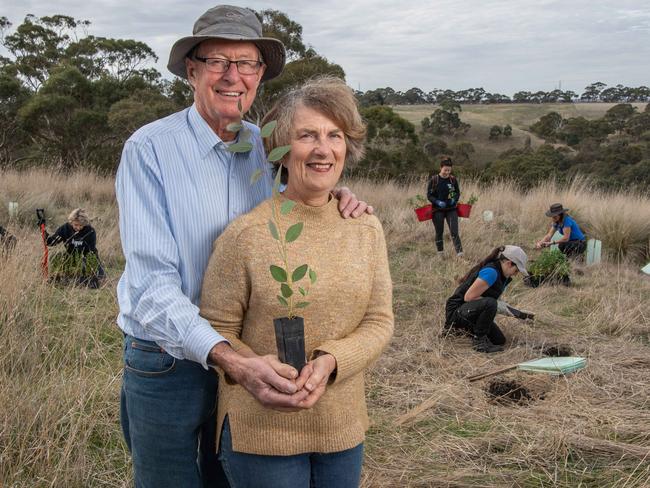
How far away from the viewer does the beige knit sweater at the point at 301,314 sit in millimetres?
1727

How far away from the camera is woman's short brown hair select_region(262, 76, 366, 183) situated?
1.81m

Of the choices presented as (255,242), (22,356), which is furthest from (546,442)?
(22,356)

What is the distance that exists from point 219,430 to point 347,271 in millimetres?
559

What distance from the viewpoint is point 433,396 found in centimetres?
417

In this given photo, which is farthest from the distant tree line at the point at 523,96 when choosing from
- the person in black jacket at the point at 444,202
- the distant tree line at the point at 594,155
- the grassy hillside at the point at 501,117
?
the person in black jacket at the point at 444,202

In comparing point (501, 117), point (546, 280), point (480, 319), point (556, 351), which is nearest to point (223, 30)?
point (480, 319)

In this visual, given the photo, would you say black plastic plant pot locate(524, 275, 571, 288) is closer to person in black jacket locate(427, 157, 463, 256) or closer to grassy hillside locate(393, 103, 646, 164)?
person in black jacket locate(427, 157, 463, 256)

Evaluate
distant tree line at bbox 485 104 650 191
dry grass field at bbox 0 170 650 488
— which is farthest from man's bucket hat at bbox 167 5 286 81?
distant tree line at bbox 485 104 650 191

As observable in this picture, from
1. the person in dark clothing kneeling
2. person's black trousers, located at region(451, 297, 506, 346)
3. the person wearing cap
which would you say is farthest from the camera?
the person wearing cap

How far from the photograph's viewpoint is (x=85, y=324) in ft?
15.0

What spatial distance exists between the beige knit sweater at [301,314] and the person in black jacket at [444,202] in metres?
8.04

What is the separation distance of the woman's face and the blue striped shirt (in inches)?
8.4

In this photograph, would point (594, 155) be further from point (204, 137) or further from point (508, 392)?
point (204, 137)

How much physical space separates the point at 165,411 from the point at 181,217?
1.75ft
